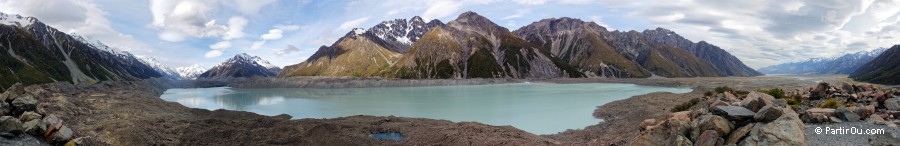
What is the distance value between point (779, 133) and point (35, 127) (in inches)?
1332

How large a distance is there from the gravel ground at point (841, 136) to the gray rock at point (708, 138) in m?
2.77

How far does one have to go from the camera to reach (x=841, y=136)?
16.2 metres

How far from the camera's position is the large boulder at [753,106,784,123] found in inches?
706

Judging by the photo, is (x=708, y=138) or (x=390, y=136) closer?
(x=708, y=138)

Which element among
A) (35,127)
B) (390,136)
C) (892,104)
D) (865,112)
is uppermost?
(892,104)

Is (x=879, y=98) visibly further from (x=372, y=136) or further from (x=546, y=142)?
(x=372, y=136)

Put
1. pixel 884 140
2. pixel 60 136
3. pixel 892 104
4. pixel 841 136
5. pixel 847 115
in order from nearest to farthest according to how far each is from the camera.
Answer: pixel 884 140 < pixel 841 136 < pixel 847 115 < pixel 892 104 < pixel 60 136

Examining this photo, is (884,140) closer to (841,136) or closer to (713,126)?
(841,136)

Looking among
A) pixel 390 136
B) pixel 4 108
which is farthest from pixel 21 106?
pixel 390 136

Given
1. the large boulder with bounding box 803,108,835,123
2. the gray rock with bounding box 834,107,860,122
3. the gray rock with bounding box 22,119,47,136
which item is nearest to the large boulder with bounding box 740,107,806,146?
the large boulder with bounding box 803,108,835,123

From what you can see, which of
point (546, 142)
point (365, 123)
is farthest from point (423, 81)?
point (546, 142)

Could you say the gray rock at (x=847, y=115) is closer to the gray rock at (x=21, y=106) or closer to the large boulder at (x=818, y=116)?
the large boulder at (x=818, y=116)

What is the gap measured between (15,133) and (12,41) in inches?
7341

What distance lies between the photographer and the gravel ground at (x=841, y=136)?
15484mm
